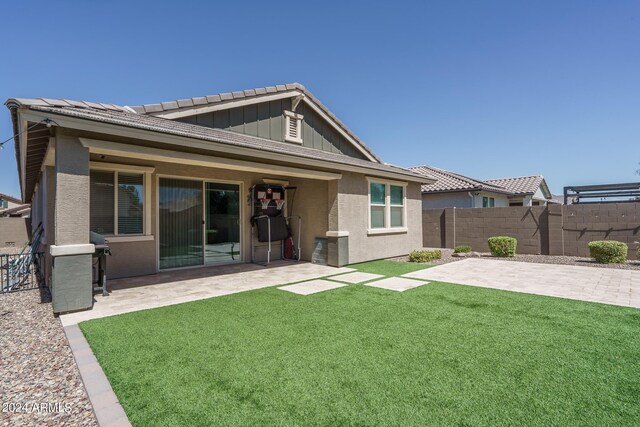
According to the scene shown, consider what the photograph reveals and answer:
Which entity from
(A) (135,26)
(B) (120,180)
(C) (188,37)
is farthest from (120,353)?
(C) (188,37)

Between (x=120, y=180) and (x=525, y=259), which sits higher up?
(x=120, y=180)

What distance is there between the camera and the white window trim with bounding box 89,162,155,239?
7.21 meters

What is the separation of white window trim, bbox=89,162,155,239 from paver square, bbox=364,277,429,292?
5467mm

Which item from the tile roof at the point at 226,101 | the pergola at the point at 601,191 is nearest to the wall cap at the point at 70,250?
the tile roof at the point at 226,101

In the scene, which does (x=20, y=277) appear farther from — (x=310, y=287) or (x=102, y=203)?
(x=310, y=287)

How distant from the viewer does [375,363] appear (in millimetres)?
3164

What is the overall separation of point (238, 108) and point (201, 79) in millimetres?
5774

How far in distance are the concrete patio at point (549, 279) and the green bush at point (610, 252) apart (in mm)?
1281

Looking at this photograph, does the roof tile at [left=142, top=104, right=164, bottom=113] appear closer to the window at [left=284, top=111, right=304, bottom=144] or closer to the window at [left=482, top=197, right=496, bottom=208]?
the window at [left=284, top=111, right=304, bottom=144]

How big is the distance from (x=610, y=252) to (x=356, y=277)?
8.06 m

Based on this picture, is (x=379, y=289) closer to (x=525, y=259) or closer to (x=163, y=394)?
(x=163, y=394)

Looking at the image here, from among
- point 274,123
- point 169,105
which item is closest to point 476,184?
point 274,123

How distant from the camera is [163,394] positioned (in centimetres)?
266

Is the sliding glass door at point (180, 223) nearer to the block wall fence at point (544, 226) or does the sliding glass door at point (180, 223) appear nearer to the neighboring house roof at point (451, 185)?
the block wall fence at point (544, 226)
